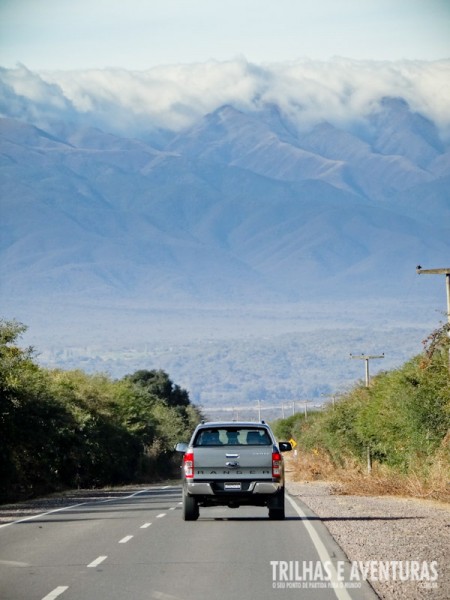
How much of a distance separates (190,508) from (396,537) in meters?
6.00

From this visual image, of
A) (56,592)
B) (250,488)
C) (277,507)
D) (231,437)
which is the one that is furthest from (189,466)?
(56,592)

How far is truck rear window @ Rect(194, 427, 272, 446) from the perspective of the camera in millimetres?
27969

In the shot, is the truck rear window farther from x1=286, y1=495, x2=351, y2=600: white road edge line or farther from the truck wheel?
x1=286, y1=495, x2=351, y2=600: white road edge line

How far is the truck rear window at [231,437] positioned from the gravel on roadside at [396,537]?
2.09 metres

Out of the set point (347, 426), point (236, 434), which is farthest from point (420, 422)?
point (347, 426)

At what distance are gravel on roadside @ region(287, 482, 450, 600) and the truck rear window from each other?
2.09 metres

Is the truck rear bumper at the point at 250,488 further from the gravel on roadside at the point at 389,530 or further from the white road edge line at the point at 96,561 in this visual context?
the white road edge line at the point at 96,561

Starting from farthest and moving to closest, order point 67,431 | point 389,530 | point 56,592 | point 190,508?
point 67,431 → point 190,508 → point 389,530 → point 56,592

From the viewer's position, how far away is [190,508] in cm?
2823

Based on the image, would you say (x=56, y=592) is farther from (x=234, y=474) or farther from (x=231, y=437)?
(x=231, y=437)

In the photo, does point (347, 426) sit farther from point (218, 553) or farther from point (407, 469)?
point (218, 553)

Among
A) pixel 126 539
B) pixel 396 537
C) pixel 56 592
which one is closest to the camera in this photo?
pixel 56 592

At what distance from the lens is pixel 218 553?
21.1 metres

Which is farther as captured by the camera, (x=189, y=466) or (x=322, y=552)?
(x=189, y=466)
